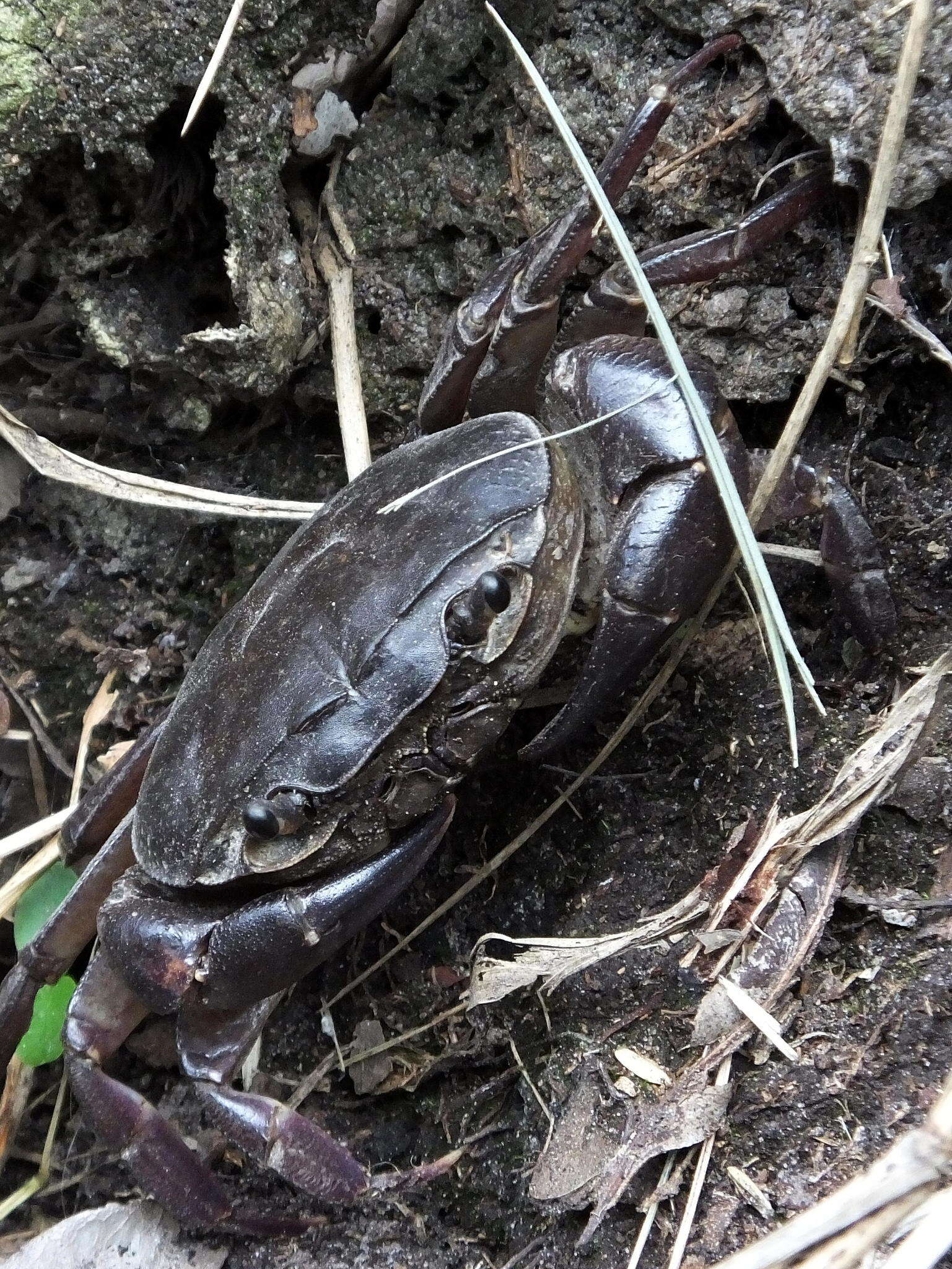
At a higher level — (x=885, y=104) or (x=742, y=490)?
(x=885, y=104)

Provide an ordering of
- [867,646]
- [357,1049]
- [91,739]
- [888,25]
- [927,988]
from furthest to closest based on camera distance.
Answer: [91,739]
[357,1049]
[867,646]
[888,25]
[927,988]

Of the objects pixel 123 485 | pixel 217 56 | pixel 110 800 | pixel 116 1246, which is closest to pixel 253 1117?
pixel 116 1246

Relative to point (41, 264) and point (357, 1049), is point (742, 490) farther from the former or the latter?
point (41, 264)

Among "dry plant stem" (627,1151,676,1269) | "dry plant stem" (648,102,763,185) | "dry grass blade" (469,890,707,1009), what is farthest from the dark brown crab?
"dry plant stem" (627,1151,676,1269)

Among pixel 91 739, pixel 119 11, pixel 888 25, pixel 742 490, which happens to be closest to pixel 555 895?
pixel 742 490

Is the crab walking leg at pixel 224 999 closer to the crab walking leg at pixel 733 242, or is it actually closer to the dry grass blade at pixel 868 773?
the dry grass blade at pixel 868 773

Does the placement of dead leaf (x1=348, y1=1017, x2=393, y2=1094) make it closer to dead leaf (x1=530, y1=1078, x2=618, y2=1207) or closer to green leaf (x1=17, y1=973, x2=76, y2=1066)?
dead leaf (x1=530, y1=1078, x2=618, y2=1207)

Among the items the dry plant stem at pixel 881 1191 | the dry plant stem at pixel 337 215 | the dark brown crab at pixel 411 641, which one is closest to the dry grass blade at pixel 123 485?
the dark brown crab at pixel 411 641
